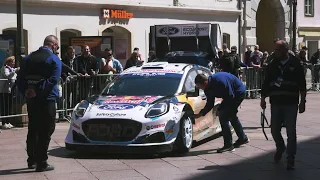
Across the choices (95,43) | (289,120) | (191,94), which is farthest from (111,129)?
(95,43)

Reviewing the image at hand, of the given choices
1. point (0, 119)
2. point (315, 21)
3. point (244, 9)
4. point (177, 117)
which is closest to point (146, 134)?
point (177, 117)

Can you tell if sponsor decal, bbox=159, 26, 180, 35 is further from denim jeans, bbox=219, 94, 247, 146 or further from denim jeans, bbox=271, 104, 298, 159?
denim jeans, bbox=271, 104, 298, 159

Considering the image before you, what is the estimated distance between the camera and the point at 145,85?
11242 millimetres

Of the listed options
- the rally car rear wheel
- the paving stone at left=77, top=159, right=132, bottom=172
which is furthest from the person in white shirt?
the rally car rear wheel

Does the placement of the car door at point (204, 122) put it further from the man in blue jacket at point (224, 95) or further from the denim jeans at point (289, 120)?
the denim jeans at point (289, 120)

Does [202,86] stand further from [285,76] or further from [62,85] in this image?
[62,85]

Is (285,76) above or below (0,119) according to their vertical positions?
above

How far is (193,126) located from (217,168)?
1.79 metres

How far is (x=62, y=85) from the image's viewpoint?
15.0m

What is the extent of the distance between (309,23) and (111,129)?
27.0 meters

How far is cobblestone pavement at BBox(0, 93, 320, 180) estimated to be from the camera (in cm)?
869

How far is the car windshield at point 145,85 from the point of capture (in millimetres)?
11047

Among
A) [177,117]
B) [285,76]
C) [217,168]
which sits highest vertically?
[285,76]

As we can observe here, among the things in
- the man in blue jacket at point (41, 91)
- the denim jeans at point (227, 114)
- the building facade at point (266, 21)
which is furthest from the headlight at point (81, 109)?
A: the building facade at point (266, 21)
